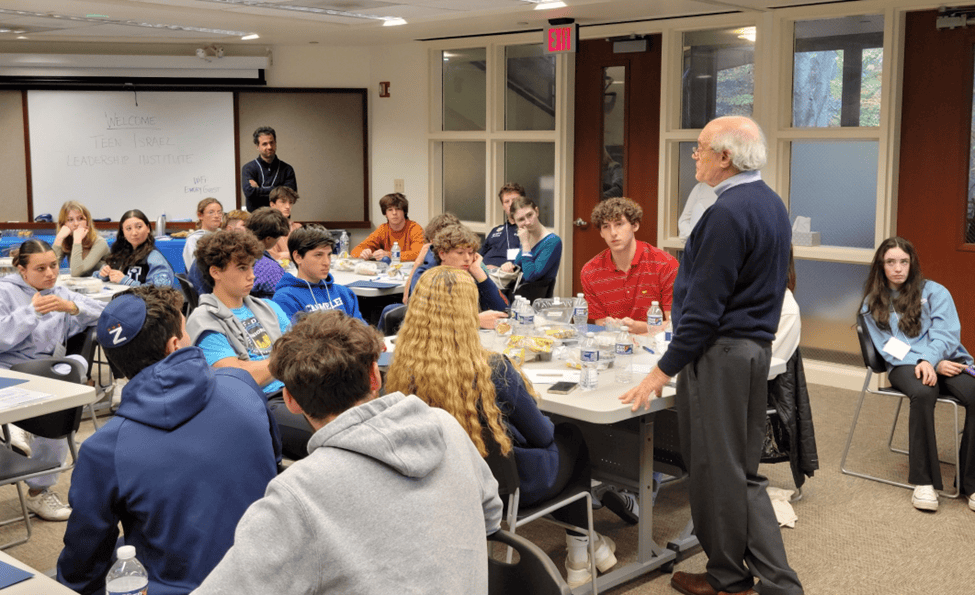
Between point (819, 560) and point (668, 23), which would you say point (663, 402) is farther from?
point (668, 23)

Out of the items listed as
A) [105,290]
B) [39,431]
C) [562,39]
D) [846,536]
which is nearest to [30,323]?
[39,431]

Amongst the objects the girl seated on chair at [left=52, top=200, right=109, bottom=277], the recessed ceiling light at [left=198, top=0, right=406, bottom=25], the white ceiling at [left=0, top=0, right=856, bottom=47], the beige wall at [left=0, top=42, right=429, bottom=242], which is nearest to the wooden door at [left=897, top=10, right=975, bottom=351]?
the white ceiling at [left=0, top=0, right=856, bottom=47]

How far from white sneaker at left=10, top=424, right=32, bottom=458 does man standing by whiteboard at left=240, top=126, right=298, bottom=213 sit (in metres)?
4.26

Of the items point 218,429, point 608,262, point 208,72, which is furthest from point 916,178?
point 208,72

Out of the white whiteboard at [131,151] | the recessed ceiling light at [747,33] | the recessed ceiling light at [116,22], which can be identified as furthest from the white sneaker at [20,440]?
the white whiteboard at [131,151]

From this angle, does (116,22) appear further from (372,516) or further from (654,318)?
(372,516)

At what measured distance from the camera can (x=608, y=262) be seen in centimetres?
481

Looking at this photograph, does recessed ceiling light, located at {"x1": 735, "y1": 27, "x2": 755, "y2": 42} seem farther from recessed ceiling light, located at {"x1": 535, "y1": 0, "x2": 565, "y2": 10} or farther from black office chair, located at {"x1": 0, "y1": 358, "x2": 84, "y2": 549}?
black office chair, located at {"x1": 0, "y1": 358, "x2": 84, "y2": 549}

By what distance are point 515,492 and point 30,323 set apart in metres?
2.80

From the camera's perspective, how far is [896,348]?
4.57 meters

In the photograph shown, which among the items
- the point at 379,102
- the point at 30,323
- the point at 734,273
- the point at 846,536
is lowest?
the point at 846,536

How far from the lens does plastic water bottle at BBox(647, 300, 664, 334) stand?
425 cm

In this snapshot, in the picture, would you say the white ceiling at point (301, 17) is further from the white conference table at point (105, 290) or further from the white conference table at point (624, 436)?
the white conference table at point (624, 436)

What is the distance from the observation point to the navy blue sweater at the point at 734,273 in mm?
3074
